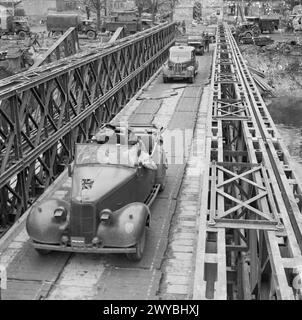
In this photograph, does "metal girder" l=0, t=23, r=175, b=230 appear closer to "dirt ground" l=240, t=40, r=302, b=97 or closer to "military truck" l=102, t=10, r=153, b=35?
"dirt ground" l=240, t=40, r=302, b=97

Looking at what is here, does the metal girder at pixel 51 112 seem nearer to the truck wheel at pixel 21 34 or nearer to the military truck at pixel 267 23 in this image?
the truck wheel at pixel 21 34

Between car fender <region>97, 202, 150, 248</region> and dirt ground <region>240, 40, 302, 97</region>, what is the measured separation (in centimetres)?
4192

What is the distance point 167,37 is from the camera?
48.5 metres

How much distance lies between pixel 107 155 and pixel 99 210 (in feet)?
5.51

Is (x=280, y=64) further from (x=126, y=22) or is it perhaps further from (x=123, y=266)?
(x=123, y=266)

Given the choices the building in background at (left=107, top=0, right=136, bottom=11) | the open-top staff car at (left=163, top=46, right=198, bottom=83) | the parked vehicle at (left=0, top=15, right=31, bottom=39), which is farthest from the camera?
the building in background at (left=107, top=0, right=136, bottom=11)

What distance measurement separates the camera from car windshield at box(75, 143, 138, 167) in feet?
34.9

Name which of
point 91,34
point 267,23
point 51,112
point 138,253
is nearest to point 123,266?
point 138,253

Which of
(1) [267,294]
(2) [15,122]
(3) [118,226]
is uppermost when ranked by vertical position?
(2) [15,122]

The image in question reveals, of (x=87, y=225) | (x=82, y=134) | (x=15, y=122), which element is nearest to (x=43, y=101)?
(x=15, y=122)

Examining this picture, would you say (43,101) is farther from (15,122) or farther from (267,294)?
(267,294)

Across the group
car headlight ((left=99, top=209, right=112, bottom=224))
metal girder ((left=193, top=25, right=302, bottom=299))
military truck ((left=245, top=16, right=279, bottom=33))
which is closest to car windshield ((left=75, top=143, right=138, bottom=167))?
car headlight ((left=99, top=209, right=112, bottom=224))

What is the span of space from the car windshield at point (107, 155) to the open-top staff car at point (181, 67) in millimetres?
21646
